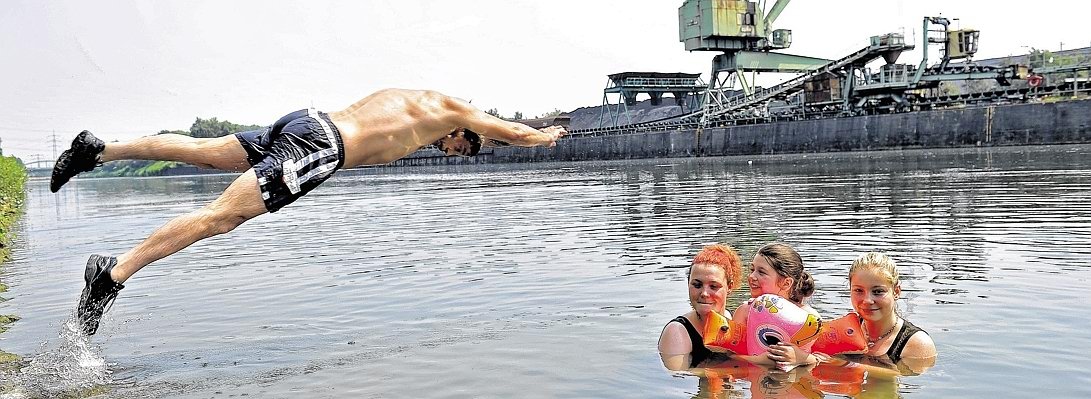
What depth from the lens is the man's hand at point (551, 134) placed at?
8875mm

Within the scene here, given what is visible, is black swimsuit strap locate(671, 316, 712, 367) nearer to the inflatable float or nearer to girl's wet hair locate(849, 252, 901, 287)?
the inflatable float

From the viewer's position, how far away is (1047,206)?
20.8m

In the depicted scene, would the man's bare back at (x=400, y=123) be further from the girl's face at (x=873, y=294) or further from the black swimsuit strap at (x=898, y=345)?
the black swimsuit strap at (x=898, y=345)

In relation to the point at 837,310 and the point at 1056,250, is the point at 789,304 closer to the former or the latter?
the point at 837,310

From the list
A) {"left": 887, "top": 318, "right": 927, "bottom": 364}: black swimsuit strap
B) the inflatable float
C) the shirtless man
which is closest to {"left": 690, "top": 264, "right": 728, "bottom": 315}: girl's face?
the inflatable float

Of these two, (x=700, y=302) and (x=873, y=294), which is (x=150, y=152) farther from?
(x=873, y=294)

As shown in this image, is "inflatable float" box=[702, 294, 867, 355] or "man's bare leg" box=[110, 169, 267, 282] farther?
"inflatable float" box=[702, 294, 867, 355]

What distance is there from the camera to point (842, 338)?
8297 millimetres

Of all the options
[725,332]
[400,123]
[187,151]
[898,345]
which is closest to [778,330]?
[725,332]

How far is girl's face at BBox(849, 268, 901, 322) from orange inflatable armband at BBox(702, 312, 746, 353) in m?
0.96

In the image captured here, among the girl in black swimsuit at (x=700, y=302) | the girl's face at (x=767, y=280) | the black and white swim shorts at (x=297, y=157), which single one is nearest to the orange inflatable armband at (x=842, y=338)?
the girl's face at (x=767, y=280)

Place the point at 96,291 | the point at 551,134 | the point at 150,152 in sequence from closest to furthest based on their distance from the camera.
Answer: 1. the point at 96,291
2. the point at 150,152
3. the point at 551,134

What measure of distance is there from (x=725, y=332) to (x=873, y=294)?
1188 mm

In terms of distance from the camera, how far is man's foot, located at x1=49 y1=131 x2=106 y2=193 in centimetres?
855
